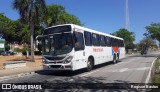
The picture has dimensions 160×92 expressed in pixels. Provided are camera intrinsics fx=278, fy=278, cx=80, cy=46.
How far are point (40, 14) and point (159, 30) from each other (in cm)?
3680

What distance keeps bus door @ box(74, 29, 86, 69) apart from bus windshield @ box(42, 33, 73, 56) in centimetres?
44

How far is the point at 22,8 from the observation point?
34.5 metres

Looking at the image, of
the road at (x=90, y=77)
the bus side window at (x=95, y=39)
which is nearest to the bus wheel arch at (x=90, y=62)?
the road at (x=90, y=77)

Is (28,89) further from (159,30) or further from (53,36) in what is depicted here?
(159,30)

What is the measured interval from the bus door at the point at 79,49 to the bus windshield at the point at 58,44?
44 cm

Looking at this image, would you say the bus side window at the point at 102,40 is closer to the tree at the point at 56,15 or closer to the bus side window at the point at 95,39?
the bus side window at the point at 95,39

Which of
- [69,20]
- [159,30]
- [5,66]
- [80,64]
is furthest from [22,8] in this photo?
[159,30]

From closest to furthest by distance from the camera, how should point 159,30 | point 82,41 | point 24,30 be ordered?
1. point 82,41
2. point 159,30
3. point 24,30

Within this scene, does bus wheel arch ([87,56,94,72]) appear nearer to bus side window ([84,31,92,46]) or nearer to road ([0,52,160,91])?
road ([0,52,160,91])

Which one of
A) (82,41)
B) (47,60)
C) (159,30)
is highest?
(159,30)

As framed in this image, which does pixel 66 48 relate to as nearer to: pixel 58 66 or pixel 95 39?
pixel 58 66

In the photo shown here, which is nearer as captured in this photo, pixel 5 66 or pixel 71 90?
pixel 71 90

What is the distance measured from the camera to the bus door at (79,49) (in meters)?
17.2

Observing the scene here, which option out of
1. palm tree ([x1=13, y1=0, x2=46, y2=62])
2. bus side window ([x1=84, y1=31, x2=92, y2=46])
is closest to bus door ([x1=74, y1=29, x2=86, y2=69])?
bus side window ([x1=84, y1=31, x2=92, y2=46])
